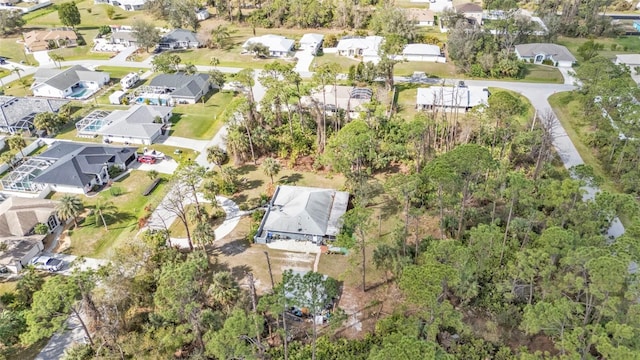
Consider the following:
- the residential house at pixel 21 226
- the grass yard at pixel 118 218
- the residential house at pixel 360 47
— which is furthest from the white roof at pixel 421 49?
the residential house at pixel 21 226

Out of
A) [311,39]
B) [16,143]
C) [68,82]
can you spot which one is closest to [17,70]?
[68,82]

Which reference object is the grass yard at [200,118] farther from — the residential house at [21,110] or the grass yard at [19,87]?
the grass yard at [19,87]

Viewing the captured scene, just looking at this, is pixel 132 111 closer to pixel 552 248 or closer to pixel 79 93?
pixel 79 93

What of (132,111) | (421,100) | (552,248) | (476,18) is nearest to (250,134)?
(132,111)

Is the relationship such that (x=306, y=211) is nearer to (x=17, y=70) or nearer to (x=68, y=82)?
(x=68, y=82)

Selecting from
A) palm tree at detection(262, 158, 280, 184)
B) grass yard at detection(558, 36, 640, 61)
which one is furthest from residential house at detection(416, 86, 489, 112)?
grass yard at detection(558, 36, 640, 61)

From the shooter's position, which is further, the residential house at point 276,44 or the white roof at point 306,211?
the residential house at point 276,44

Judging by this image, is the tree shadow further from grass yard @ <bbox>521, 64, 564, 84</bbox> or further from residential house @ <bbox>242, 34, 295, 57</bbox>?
grass yard @ <bbox>521, 64, 564, 84</bbox>
